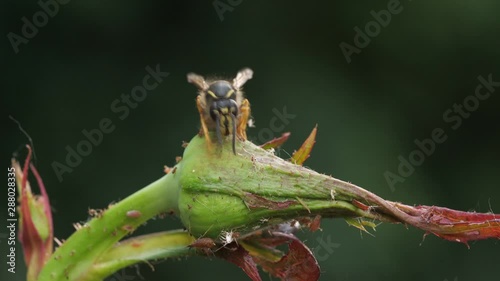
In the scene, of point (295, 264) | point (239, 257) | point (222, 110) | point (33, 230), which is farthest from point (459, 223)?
point (33, 230)

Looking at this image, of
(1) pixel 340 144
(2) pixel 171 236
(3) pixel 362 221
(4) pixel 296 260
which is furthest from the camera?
(1) pixel 340 144

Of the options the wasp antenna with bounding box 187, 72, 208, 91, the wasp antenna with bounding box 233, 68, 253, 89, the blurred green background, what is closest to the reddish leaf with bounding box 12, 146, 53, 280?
the wasp antenna with bounding box 187, 72, 208, 91

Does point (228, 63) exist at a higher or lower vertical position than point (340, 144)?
higher

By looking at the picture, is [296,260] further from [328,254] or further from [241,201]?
[328,254]

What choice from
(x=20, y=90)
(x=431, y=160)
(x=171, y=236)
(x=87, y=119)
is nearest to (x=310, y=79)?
(x=431, y=160)

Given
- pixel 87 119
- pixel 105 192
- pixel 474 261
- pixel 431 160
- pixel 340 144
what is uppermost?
pixel 87 119

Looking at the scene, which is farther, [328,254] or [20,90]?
[20,90]
